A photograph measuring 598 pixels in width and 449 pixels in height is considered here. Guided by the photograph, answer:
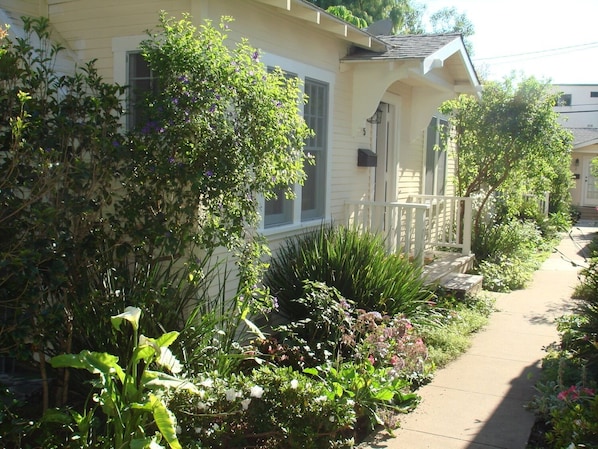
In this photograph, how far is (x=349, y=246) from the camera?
22.2 feet

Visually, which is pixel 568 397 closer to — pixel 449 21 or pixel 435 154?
pixel 435 154

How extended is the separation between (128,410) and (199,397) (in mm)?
454

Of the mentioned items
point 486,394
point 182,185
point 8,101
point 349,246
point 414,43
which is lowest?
point 486,394

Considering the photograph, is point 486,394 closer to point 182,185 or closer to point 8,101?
point 182,185

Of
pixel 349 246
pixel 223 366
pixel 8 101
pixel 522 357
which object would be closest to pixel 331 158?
pixel 349 246

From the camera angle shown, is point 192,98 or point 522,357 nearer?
point 192,98

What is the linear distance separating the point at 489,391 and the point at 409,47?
5054 millimetres

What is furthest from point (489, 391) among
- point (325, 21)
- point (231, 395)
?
point (325, 21)

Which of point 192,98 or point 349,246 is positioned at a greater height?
point 192,98

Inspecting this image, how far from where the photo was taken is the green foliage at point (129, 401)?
3611 millimetres

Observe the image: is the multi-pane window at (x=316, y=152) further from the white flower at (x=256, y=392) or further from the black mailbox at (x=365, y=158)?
the white flower at (x=256, y=392)

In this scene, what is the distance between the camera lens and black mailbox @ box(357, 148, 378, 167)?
9070 millimetres

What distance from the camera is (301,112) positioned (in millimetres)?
7484

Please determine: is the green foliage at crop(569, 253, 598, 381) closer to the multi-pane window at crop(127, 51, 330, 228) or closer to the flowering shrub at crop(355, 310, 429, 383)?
the flowering shrub at crop(355, 310, 429, 383)
